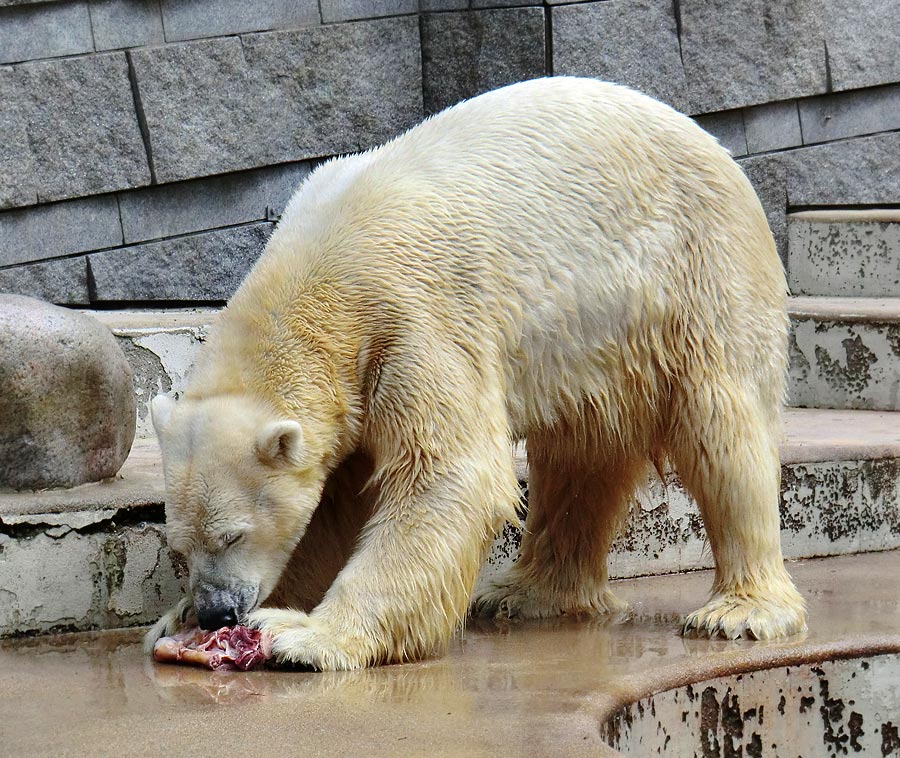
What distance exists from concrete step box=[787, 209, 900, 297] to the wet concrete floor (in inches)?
121

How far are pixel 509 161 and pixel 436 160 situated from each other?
19 cm

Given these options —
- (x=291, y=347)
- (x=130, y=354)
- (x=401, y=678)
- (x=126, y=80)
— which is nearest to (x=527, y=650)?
(x=401, y=678)

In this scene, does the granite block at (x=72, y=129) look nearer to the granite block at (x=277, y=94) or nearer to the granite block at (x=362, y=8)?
the granite block at (x=277, y=94)

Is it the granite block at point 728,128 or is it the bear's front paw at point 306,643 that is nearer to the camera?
the bear's front paw at point 306,643

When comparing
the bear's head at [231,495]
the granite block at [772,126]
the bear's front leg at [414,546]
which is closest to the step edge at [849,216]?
the granite block at [772,126]

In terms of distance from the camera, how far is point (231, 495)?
3.57 meters

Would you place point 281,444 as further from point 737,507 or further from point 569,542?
point 737,507

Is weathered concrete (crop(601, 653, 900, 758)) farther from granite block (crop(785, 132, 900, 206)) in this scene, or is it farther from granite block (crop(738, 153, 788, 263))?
granite block (crop(785, 132, 900, 206))

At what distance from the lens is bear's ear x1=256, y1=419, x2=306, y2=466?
3529 mm

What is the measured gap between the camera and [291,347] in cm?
370

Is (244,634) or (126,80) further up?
(126,80)

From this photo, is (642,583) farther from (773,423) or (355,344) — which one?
(355,344)

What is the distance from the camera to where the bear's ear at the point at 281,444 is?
353cm

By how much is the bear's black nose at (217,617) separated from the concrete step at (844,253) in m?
4.50
